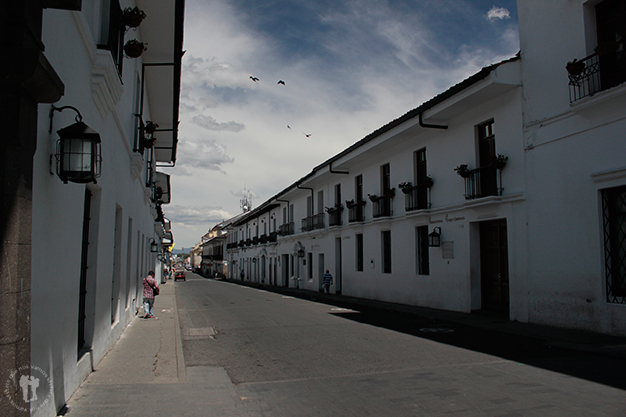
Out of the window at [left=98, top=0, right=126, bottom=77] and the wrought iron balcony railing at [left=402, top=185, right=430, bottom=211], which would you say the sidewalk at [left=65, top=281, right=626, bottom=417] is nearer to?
the window at [left=98, top=0, right=126, bottom=77]

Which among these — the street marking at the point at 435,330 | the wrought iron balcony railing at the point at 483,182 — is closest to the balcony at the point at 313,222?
the wrought iron balcony railing at the point at 483,182

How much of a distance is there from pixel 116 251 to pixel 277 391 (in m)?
4.86

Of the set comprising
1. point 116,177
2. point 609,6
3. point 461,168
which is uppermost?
point 609,6

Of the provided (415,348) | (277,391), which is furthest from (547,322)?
(277,391)

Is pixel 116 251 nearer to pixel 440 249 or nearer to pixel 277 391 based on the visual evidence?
pixel 277 391

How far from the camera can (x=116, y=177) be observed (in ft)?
26.6

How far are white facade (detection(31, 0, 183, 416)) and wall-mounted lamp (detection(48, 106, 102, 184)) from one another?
81 millimetres

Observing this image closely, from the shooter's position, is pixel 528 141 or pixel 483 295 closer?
pixel 528 141

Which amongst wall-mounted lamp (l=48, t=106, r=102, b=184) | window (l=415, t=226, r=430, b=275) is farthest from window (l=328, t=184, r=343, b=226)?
wall-mounted lamp (l=48, t=106, r=102, b=184)

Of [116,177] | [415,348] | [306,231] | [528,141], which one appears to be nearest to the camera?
[116,177]

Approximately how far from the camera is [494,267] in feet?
45.3

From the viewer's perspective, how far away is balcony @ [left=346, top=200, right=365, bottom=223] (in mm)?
21797

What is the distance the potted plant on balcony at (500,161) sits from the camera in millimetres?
12727

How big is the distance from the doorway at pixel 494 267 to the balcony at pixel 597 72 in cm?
425
